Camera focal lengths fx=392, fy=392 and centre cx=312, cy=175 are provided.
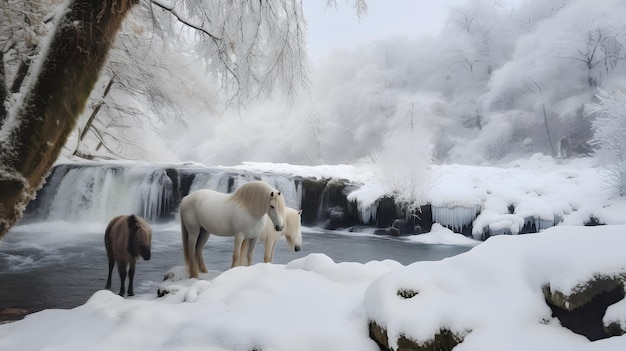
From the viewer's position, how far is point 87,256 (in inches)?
325

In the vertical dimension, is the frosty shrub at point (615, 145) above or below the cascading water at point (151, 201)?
above

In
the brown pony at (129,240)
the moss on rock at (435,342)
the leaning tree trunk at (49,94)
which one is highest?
the leaning tree trunk at (49,94)

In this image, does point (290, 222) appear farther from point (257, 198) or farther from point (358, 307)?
point (358, 307)

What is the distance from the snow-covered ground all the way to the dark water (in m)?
1.98

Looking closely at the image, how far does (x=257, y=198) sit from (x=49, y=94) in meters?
2.42

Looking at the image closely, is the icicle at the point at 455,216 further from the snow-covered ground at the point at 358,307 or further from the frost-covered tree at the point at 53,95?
the frost-covered tree at the point at 53,95

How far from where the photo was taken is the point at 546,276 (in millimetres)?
2102

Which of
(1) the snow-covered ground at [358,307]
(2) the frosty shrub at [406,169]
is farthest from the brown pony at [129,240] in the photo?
(2) the frosty shrub at [406,169]

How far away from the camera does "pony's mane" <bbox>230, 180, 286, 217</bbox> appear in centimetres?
446

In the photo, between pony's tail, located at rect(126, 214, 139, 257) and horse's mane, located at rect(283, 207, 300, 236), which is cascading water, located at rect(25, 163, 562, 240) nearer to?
horse's mane, located at rect(283, 207, 300, 236)

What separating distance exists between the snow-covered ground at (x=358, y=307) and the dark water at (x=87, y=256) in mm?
1978

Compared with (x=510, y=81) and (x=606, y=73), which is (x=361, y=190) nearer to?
(x=510, y=81)

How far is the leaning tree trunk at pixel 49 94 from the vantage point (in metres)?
2.40

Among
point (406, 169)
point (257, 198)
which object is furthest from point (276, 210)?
point (406, 169)
